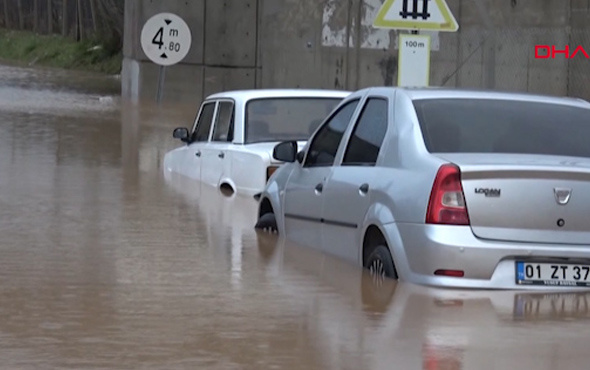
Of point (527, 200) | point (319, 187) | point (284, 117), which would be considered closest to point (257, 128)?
point (284, 117)

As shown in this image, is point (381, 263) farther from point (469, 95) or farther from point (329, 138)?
point (329, 138)

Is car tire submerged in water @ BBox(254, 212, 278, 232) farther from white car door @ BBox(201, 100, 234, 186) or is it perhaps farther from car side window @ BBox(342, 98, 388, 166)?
white car door @ BBox(201, 100, 234, 186)

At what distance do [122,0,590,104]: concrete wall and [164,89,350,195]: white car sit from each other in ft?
41.5

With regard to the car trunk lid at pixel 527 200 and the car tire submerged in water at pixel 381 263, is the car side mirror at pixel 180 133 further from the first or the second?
the car trunk lid at pixel 527 200

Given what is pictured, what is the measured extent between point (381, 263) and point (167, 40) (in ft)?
56.0

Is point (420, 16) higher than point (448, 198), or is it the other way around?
point (420, 16)

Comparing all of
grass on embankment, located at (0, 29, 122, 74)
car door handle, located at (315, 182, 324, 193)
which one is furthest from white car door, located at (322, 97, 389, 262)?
grass on embankment, located at (0, 29, 122, 74)

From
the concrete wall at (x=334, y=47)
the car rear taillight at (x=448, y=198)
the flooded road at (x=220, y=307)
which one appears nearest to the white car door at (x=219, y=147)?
the flooded road at (x=220, y=307)

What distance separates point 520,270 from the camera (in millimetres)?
7820

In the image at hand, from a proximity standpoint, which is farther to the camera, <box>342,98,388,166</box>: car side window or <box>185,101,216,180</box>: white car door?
<box>185,101,216,180</box>: white car door

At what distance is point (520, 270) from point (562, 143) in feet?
3.37

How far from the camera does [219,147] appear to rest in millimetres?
14617

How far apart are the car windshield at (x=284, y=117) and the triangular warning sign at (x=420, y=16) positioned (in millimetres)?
1049

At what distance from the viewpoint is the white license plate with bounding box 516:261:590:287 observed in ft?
25.7
